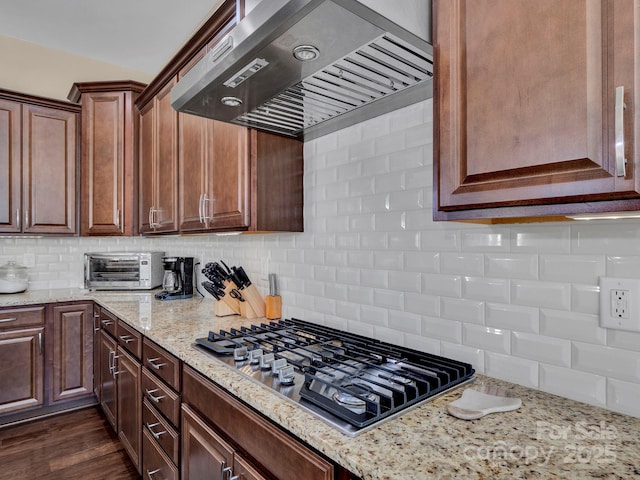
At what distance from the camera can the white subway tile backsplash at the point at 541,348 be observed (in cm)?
105

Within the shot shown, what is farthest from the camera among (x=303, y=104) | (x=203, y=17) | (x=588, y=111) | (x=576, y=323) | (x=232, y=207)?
(x=203, y=17)

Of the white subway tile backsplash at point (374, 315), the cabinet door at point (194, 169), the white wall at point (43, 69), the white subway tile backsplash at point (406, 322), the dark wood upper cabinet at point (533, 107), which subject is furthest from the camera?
the white wall at point (43, 69)

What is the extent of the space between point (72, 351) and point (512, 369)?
119 inches

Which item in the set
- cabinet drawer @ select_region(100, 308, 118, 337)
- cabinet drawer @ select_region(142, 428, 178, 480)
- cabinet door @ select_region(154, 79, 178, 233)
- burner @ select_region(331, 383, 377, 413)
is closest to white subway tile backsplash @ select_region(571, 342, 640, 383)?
burner @ select_region(331, 383, 377, 413)

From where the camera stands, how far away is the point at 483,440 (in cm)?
83

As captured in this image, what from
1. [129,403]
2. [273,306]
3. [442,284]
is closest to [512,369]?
[442,284]

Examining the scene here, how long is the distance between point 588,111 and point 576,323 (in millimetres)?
594

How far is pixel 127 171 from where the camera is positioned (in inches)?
124

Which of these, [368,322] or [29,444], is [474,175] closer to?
[368,322]

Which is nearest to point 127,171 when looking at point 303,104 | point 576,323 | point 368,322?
point 303,104

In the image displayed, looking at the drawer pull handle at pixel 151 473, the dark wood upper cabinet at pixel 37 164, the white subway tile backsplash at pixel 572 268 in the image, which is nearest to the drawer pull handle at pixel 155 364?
the drawer pull handle at pixel 151 473

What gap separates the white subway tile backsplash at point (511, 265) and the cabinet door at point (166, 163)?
1.90 m

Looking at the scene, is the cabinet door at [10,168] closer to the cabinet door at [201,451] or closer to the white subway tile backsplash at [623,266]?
the cabinet door at [201,451]

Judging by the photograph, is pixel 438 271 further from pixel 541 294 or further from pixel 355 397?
pixel 355 397
